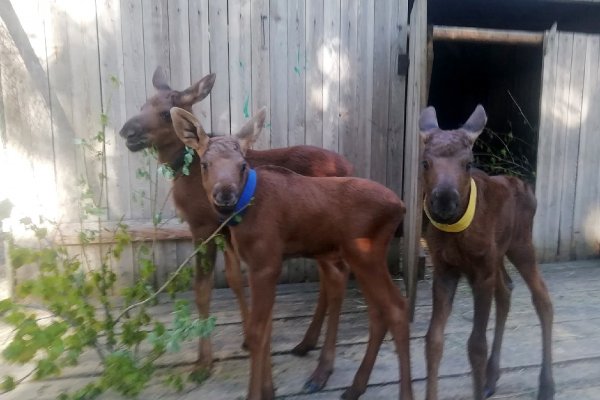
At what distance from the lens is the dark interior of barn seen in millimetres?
7230

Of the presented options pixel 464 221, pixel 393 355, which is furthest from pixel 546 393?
pixel 464 221

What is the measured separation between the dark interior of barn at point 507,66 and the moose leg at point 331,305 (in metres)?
4.15

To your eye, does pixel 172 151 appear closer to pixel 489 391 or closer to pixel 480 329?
pixel 480 329

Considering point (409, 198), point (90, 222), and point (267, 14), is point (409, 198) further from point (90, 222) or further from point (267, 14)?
point (90, 222)

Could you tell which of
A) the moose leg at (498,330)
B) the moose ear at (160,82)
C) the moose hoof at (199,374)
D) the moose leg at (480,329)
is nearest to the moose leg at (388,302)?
the moose leg at (480,329)

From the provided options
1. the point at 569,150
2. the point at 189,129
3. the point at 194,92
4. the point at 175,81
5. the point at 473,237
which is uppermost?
the point at 175,81

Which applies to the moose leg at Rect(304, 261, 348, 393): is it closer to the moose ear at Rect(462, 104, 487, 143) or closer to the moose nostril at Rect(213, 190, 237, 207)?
the moose nostril at Rect(213, 190, 237, 207)

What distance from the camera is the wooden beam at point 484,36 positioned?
5.08 m

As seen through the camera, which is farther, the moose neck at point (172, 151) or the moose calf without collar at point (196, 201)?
the moose neck at point (172, 151)

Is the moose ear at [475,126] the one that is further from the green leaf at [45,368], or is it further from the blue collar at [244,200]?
the green leaf at [45,368]

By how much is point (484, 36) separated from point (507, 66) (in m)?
3.19

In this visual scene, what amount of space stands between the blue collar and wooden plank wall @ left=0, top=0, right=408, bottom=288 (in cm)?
198

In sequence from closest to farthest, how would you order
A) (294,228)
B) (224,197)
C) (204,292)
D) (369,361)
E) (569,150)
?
(224,197)
(294,228)
(369,361)
(204,292)
(569,150)

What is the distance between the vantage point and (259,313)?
10.2 ft
